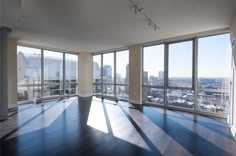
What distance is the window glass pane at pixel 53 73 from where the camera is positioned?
7148mm

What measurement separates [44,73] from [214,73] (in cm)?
721

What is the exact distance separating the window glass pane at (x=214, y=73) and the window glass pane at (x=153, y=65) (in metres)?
1.40

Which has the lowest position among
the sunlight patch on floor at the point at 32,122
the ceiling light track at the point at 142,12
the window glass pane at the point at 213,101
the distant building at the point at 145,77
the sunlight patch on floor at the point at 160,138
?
the sunlight patch on floor at the point at 160,138

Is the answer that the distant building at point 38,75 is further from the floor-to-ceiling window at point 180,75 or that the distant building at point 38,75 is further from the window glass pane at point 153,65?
the floor-to-ceiling window at point 180,75

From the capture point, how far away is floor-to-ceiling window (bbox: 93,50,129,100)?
23.6ft

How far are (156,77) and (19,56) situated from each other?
5.98m

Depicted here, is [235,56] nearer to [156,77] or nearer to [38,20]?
[156,77]

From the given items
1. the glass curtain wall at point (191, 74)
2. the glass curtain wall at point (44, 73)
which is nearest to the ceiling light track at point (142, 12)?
the glass curtain wall at point (191, 74)

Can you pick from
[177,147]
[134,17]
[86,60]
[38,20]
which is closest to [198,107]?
[177,147]

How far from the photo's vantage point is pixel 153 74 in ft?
19.8

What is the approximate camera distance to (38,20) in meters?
3.58

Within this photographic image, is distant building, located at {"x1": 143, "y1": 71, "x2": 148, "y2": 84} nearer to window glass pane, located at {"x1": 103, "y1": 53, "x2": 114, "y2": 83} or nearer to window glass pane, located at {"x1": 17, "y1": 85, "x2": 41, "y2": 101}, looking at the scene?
window glass pane, located at {"x1": 103, "y1": 53, "x2": 114, "y2": 83}

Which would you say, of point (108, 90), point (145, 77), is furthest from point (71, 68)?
point (145, 77)

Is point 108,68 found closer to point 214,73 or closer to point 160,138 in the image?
point 214,73
